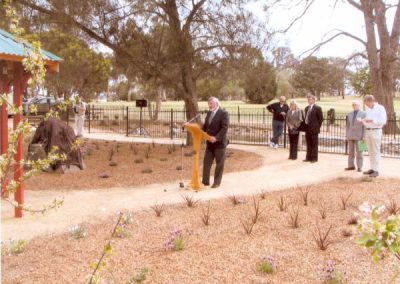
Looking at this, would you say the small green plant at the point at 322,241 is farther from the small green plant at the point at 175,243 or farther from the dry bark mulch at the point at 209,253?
the small green plant at the point at 175,243

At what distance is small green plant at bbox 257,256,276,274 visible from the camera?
4914mm

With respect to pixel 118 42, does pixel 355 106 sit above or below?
below

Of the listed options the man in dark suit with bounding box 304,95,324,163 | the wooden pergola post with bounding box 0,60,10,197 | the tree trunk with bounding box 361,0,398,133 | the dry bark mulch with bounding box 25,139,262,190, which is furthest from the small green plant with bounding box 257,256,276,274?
the tree trunk with bounding box 361,0,398,133

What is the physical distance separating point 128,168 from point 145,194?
3.22 m

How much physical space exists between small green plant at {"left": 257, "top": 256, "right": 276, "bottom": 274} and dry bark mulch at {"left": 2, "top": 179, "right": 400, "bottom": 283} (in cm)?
6

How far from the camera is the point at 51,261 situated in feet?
17.6

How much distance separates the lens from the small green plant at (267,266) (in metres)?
4.91

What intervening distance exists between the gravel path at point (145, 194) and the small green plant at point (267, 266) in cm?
297

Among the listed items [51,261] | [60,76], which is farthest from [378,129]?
[60,76]

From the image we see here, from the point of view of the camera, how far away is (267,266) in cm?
493

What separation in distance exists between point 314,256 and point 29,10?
10496mm

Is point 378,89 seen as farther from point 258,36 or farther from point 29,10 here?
point 29,10

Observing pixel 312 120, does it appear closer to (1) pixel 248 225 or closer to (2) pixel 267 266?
(1) pixel 248 225

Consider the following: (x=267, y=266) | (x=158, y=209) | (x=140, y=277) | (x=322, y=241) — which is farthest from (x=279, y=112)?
(x=140, y=277)
